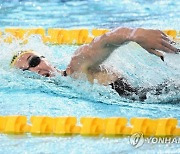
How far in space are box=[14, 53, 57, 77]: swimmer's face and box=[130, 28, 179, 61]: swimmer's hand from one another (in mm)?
333

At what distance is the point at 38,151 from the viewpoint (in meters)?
1.39

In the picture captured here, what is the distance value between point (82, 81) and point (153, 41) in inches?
12.1

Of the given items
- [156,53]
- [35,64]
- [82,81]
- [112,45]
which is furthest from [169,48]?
[35,64]

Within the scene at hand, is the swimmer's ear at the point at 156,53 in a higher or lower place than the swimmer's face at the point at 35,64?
higher

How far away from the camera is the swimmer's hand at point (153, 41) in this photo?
4.95ft

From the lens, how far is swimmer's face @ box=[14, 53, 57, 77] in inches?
59.9

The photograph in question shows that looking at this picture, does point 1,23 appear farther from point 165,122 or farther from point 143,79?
point 165,122

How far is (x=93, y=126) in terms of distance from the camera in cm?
142

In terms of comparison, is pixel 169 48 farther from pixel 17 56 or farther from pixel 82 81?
pixel 17 56

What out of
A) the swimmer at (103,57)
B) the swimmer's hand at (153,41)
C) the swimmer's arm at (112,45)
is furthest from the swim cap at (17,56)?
the swimmer's hand at (153,41)

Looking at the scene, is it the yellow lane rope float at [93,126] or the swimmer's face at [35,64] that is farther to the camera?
the swimmer's face at [35,64]

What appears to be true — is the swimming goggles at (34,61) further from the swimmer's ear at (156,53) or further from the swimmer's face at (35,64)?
the swimmer's ear at (156,53)

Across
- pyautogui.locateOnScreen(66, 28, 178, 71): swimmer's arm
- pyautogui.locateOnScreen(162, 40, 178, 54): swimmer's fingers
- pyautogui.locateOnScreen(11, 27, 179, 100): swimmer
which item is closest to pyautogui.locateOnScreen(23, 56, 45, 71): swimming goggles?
pyautogui.locateOnScreen(11, 27, 179, 100): swimmer

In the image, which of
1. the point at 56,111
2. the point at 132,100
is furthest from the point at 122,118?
the point at 56,111
